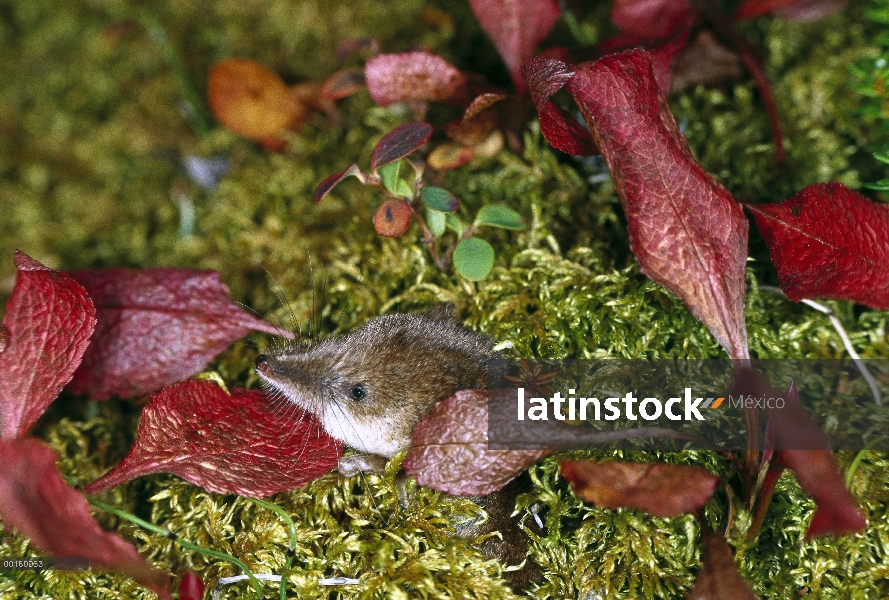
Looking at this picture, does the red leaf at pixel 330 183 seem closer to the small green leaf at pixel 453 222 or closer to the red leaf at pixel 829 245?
the small green leaf at pixel 453 222

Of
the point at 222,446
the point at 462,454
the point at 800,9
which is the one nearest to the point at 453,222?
the point at 462,454

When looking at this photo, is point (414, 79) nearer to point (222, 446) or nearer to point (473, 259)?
point (473, 259)

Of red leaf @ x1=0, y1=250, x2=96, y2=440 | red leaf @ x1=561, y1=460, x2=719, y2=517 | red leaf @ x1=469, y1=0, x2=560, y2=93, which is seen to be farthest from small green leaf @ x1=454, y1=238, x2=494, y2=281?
red leaf @ x1=0, y1=250, x2=96, y2=440

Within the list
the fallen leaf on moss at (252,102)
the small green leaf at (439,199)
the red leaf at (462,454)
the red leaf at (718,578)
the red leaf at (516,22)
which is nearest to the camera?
the red leaf at (718,578)

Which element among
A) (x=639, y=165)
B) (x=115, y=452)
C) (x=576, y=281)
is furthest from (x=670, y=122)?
(x=115, y=452)

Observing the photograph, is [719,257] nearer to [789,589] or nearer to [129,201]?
[789,589]

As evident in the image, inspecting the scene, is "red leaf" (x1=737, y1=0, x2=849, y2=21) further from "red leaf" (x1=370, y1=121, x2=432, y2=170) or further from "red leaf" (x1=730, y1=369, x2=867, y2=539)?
"red leaf" (x1=730, y1=369, x2=867, y2=539)

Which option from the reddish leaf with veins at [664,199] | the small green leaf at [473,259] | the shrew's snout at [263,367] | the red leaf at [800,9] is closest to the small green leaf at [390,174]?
→ the small green leaf at [473,259]
